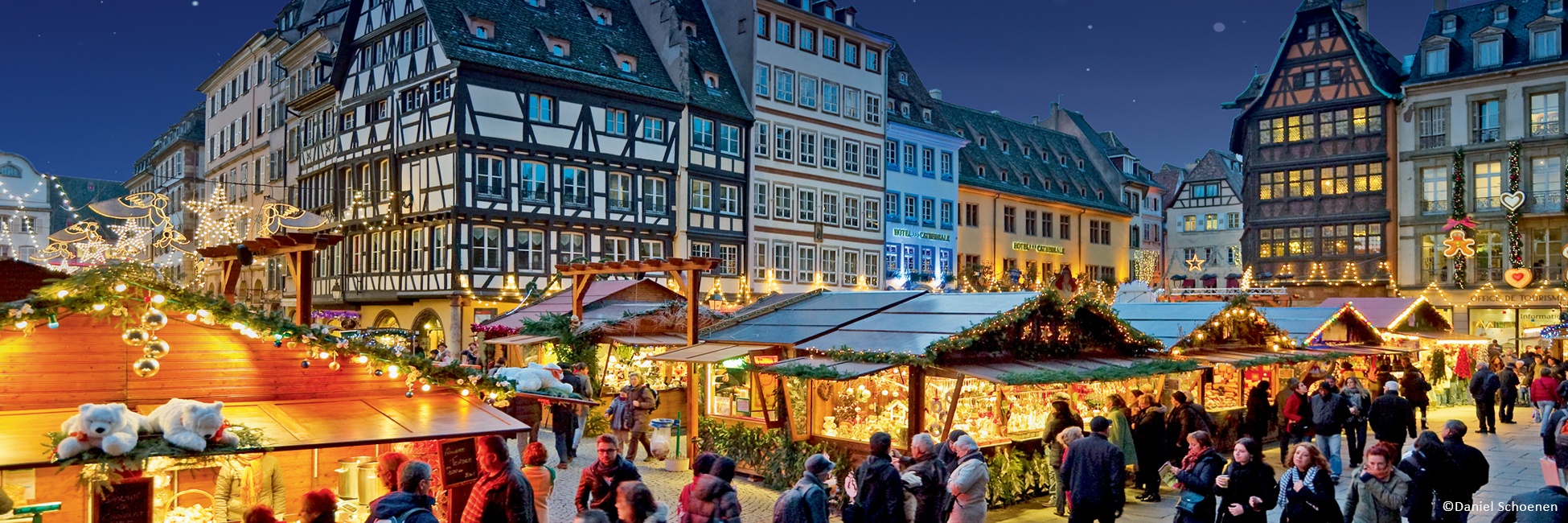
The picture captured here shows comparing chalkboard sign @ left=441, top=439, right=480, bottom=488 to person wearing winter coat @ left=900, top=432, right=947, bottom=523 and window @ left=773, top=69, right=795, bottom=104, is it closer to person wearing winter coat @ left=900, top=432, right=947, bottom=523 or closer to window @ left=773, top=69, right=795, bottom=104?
person wearing winter coat @ left=900, top=432, right=947, bottom=523

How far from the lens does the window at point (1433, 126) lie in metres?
37.6

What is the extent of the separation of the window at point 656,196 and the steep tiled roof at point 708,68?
8.52 ft

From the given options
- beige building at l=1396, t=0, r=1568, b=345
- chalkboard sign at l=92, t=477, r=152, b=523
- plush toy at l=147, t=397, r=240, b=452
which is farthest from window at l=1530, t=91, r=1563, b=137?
chalkboard sign at l=92, t=477, r=152, b=523

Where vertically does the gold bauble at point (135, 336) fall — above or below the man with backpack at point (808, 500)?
above

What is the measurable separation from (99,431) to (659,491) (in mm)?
8009

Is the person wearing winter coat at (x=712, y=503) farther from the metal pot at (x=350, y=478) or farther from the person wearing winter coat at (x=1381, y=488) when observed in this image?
the person wearing winter coat at (x=1381, y=488)

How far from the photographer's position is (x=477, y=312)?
3150cm

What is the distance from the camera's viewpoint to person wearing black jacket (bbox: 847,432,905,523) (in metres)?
8.53

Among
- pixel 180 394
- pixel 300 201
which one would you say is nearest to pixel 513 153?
pixel 300 201

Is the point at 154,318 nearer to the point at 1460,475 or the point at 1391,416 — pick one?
the point at 1460,475

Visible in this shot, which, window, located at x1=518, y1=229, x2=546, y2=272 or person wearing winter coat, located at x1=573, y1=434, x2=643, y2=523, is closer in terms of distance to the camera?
person wearing winter coat, located at x1=573, y1=434, x2=643, y2=523

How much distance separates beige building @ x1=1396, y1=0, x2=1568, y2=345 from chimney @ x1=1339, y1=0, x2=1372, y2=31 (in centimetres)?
394

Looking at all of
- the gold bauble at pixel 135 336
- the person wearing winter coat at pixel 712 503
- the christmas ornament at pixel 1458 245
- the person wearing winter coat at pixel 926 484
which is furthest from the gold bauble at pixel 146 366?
the christmas ornament at pixel 1458 245

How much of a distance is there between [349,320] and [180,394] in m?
26.4
